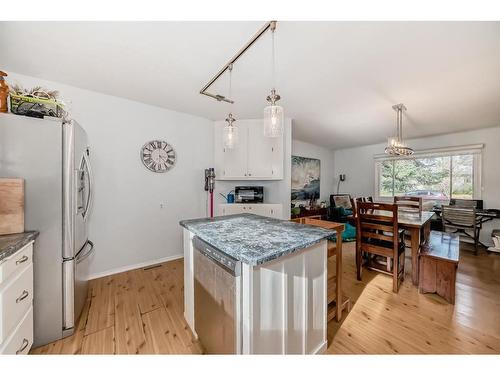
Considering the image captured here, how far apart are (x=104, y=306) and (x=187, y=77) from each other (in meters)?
2.45

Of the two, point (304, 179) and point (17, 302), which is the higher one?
point (304, 179)

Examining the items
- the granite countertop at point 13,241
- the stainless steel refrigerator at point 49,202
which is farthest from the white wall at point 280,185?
the granite countertop at point 13,241

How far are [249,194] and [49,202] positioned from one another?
7.80ft

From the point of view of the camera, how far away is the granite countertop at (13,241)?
40.0 inches

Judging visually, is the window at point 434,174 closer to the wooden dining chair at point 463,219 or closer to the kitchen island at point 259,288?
the wooden dining chair at point 463,219

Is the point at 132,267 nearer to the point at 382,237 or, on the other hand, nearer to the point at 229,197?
the point at 229,197

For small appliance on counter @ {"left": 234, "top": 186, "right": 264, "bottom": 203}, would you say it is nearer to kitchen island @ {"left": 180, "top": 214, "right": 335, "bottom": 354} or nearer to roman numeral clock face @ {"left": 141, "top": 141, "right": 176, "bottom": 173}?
roman numeral clock face @ {"left": 141, "top": 141, "right": 176, "bottom": 173}

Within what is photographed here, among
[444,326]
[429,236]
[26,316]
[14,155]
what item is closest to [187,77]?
[14,155]

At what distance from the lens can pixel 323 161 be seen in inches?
226

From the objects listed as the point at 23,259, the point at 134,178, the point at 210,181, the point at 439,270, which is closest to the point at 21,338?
the point at 23,259

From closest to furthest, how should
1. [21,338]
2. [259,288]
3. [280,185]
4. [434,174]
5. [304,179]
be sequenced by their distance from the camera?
[259,288] → [21,338] → [280,185] → [434,174] → [304,179]

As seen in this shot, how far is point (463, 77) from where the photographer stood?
1.95 meters

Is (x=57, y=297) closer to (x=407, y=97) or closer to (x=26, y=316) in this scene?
(x=26, y=316)

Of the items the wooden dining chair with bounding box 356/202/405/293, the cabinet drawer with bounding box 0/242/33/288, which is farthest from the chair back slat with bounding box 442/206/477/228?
the cabinet drawer with bounding box 0/242/33/288
